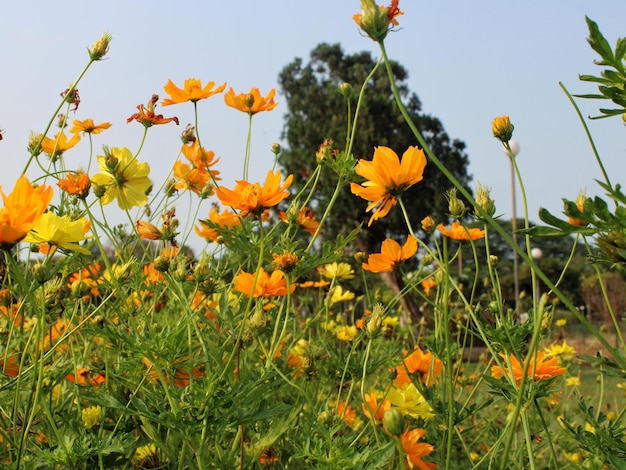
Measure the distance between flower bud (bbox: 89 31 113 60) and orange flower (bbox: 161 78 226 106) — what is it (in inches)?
4.8

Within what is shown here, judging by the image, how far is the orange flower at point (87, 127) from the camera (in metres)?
1.21

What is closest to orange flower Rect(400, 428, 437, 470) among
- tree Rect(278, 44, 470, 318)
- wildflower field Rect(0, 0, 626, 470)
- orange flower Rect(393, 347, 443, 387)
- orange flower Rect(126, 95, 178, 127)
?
wildflower field Rect(0, 0, 626, 470)

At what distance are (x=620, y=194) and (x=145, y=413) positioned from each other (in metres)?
0.47

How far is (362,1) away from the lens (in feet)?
1.86

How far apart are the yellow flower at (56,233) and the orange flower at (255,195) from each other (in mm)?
182

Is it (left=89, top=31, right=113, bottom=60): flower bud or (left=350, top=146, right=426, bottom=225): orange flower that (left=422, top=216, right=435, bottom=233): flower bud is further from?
(left=89, top=31, right=113, bottom=60): flower bud

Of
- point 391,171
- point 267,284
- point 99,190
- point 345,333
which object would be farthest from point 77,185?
point 345,333

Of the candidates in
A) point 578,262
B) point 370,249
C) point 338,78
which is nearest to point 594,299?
point 370,249

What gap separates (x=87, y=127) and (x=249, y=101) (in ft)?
1.20

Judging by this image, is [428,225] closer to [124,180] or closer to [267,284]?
[267,284]

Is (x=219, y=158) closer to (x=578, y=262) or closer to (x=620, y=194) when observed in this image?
(x=620, y=194)

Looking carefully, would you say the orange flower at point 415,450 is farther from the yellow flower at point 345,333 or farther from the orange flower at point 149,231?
the yellow flower at point 345,333

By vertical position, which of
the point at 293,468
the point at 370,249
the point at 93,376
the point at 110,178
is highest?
the point at 370,249

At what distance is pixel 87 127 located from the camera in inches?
47.8
